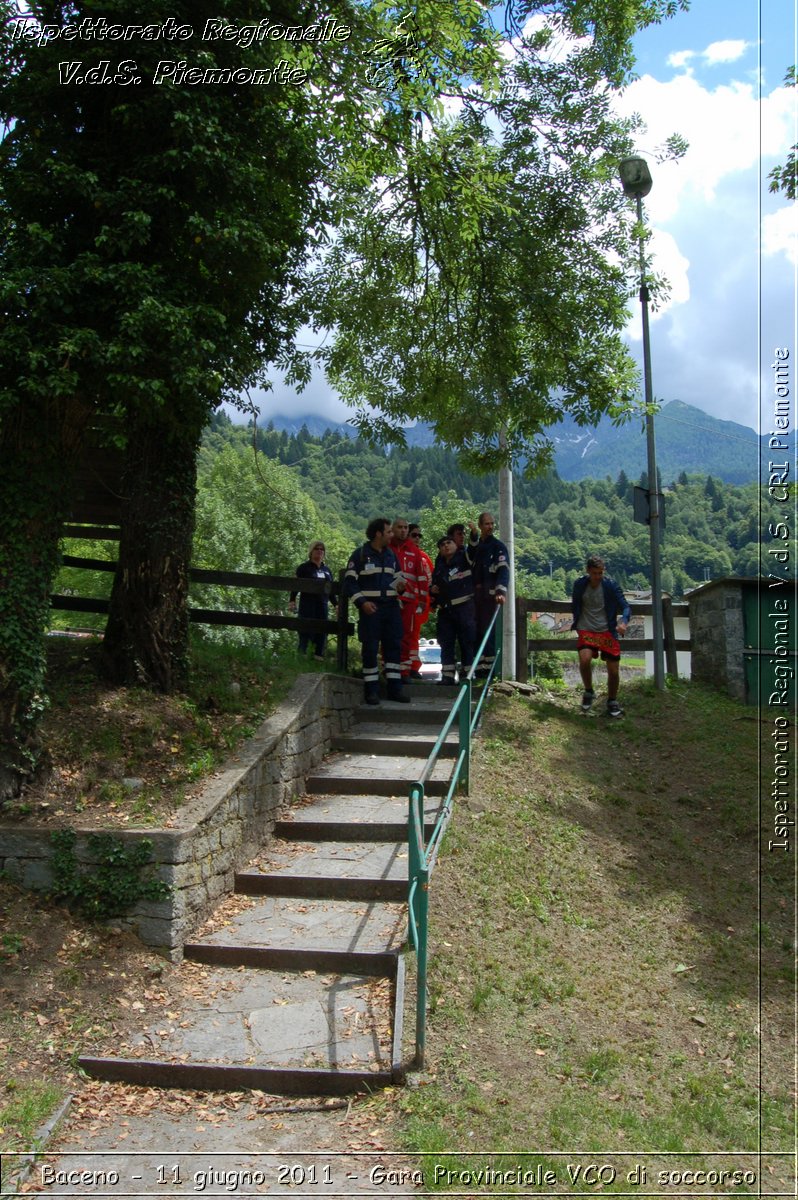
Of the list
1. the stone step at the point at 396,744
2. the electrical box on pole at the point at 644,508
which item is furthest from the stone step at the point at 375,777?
the electrical box on pole at the point at 644,508

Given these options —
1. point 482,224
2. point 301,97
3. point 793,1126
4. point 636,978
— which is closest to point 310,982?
point 636,978

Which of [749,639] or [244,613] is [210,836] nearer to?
[244,613]

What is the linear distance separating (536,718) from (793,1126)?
581cm

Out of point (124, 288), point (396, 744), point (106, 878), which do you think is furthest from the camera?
point (396, 744)

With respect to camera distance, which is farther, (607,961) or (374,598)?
(374,598)

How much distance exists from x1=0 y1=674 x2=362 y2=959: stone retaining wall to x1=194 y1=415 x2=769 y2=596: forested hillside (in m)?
34.0

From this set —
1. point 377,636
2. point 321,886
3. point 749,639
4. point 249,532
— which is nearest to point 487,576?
point 377,636

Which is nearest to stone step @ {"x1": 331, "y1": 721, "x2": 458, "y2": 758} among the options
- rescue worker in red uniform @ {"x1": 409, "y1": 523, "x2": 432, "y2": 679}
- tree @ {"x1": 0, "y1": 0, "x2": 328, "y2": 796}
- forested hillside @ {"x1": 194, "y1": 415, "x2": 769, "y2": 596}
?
tree @ {"x1": 0, "y1": 0, "x2": 328, "y2": 796}

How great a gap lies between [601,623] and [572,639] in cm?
125

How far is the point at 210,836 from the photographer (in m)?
6.57

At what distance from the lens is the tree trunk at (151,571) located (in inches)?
311

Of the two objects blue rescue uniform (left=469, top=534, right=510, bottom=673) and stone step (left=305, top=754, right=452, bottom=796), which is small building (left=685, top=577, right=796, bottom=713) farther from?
stone step (left=305, top=754, right=452, bottom=796)

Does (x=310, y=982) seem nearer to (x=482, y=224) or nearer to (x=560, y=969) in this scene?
(x=560, y=969)

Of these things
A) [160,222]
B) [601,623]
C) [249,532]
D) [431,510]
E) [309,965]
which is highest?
[431,510]
